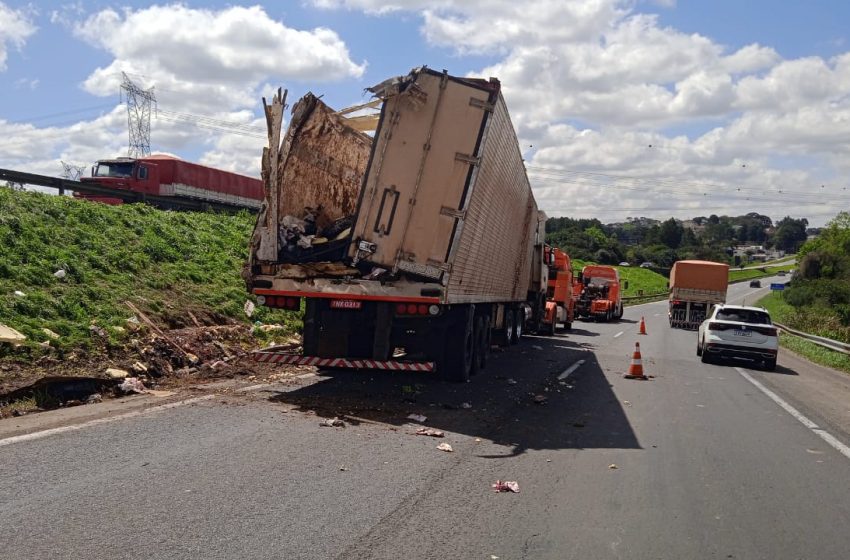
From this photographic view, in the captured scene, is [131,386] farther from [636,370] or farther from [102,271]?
[636,370]

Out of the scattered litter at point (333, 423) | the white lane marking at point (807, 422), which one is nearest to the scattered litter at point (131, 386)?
the scattered litter at point (333, 423)

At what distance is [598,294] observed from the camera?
40469 mm

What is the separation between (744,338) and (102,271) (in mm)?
14464

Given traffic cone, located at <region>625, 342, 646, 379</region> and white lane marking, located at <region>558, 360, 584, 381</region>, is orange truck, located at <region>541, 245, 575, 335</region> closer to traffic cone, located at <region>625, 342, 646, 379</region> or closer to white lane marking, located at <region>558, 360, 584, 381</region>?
white lane marking, located at <region>558, 360, 584, 381</region>

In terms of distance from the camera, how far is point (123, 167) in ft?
104

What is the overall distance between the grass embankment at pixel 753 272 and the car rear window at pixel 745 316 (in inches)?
4449

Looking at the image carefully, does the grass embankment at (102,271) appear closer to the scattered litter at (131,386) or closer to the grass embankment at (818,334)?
the scattered litter at (131,386)

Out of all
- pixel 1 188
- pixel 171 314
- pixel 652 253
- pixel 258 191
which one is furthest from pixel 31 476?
pixel 652 253

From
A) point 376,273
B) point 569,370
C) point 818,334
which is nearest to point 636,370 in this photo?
point 569,370

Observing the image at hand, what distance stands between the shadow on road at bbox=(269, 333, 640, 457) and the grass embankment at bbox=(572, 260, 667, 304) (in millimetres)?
67085

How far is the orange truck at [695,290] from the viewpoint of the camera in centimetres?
3816

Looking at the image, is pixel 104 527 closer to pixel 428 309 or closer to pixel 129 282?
pixel 428 309

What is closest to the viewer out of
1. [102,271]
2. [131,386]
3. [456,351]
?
[131,386]

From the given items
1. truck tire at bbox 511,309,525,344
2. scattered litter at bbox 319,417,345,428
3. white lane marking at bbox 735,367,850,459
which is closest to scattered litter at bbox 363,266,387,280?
scattered litter at bbox 319,417,345,428
